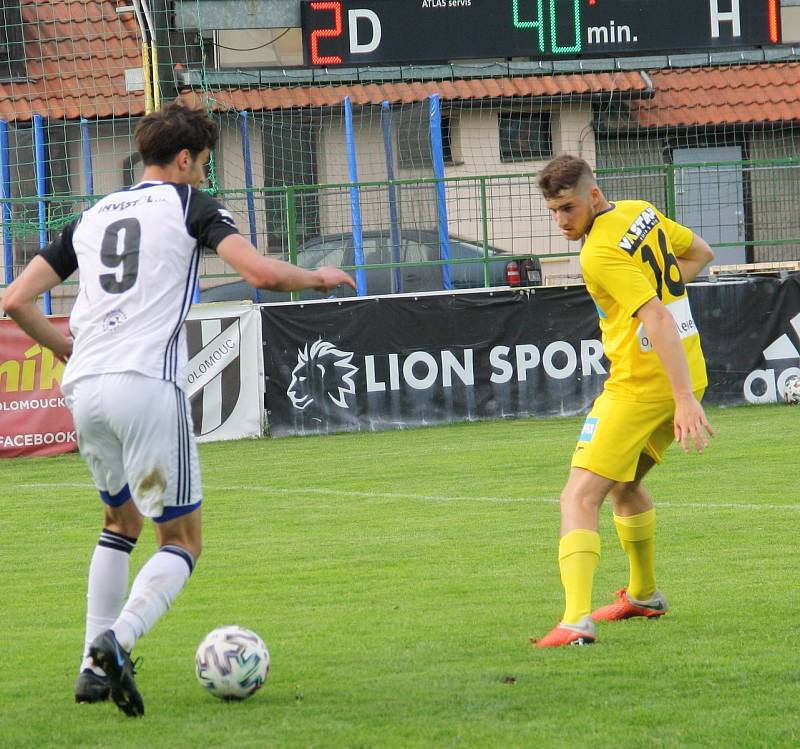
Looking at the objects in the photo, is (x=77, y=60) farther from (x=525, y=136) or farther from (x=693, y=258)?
(x=693, y=258)

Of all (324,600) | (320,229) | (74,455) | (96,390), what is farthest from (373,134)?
(96,390)

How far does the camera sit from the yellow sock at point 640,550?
6098mm

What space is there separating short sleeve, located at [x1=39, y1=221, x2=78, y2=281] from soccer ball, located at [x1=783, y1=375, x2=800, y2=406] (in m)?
12.5

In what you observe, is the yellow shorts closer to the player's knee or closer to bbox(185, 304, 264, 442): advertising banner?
the player's knee

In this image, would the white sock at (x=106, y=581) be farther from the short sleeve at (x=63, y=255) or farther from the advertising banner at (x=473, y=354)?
the advertising banner at (x=473, y=354)

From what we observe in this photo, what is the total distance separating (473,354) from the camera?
52.9 feet

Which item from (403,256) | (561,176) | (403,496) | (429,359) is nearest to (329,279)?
(561,176)

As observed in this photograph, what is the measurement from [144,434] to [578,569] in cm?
193

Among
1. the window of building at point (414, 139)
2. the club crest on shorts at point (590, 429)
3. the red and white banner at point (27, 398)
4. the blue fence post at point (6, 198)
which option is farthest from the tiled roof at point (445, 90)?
the club crest on shorts at point (590, 429)

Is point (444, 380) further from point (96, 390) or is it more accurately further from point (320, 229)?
point (96, 390)

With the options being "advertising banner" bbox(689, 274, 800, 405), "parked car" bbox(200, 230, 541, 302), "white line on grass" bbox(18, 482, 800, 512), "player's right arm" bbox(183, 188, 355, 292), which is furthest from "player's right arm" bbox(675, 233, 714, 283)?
"parked car" bbox(200, 230, 541, 302)

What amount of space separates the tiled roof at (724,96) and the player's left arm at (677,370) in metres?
20.5

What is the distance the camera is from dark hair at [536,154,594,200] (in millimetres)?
5691

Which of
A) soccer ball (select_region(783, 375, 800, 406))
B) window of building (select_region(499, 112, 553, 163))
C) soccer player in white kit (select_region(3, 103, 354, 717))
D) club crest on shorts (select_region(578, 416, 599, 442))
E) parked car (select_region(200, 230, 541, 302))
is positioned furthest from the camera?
window of building (select_region(499, 112, 553, 163))
